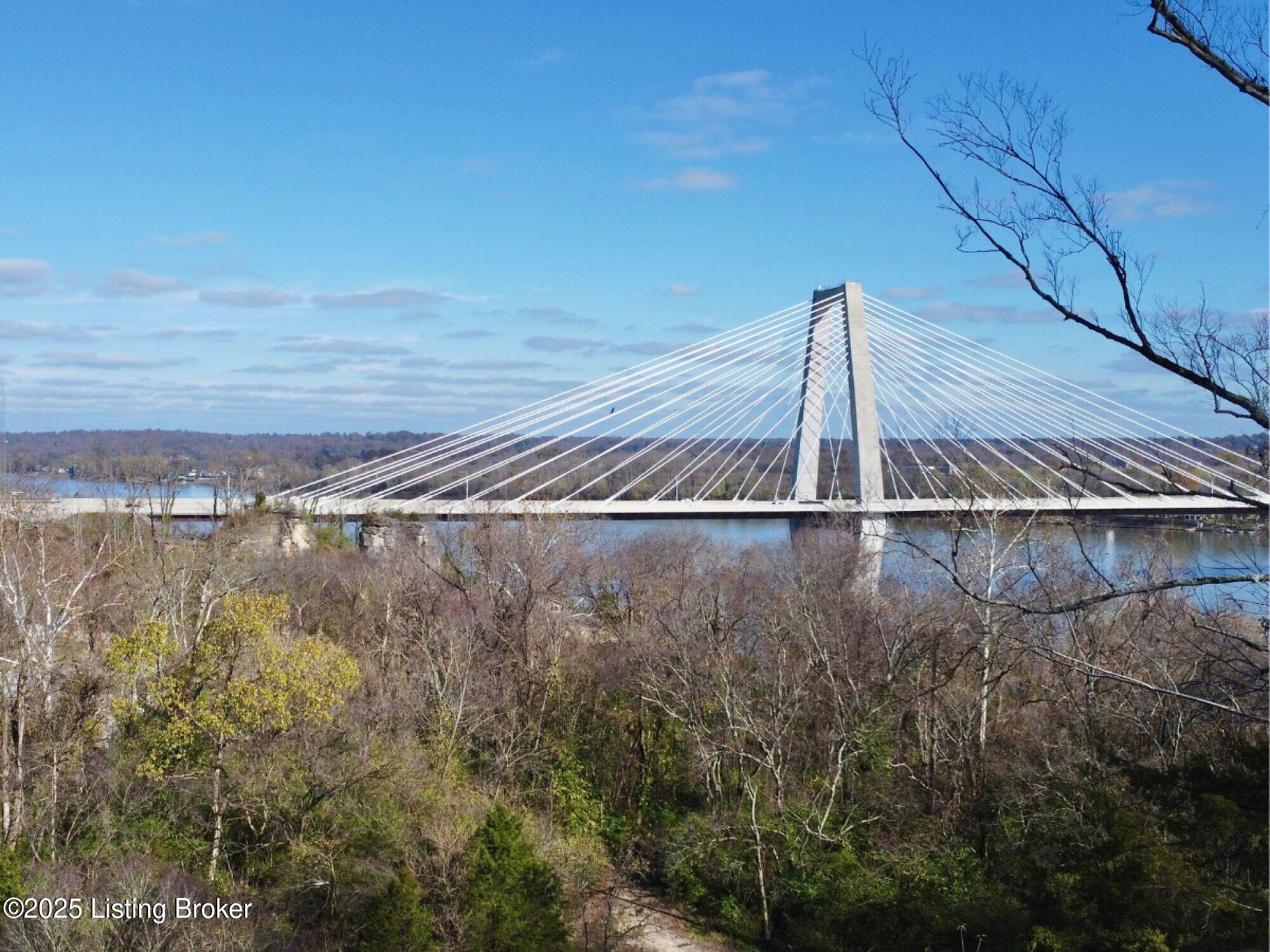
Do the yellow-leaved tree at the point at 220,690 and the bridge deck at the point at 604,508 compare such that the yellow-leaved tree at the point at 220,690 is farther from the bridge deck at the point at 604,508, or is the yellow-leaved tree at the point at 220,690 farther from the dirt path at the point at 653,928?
the bridge deck at the point at 604,508

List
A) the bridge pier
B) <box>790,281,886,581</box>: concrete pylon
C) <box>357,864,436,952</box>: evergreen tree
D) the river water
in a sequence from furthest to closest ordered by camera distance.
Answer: <box>790,281,886,581</box>: concrete pylon
the bridge pier
the river water
<box>357,864,436,952</box>: evergreen tree

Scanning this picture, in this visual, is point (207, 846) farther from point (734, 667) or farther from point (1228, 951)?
point (1228, 951)

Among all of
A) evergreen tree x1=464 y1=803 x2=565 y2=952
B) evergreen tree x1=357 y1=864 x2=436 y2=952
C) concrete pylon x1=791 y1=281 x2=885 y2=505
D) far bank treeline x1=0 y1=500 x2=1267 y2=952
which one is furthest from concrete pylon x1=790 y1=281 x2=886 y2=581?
evergreen tree x1=357 y1=864 x2=436 y2=952

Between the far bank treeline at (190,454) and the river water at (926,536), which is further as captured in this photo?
the far bank treeline at (190,454)

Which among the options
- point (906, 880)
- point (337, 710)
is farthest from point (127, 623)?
point (906, 880)

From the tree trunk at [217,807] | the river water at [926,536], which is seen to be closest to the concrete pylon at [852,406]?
the river water at [926,536]

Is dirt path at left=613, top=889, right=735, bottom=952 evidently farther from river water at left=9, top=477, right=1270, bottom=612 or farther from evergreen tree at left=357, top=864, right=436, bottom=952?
river water at left=9, top=477, right=1270, bottom=612
